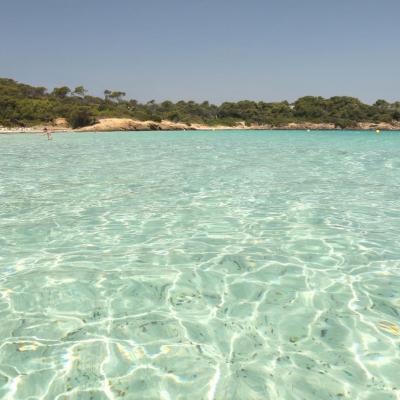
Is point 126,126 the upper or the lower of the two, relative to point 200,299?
upper

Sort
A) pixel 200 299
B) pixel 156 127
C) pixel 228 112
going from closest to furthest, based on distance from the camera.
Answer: pixel 200 299 < pixel 156 127 < pixel 228 112

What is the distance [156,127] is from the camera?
2963 inches

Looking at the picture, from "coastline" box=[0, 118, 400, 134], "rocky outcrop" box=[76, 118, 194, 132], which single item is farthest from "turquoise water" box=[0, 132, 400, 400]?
"rocky outcrop" box=[76, 118, 194, 132]

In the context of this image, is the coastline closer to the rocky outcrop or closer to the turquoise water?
the rocky outcrop

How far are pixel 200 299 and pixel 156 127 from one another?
7300cm

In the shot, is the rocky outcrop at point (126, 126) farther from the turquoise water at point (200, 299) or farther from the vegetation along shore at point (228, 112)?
the turquoise water at point (200, 299)

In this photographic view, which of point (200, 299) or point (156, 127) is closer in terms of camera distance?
point (200, 299)

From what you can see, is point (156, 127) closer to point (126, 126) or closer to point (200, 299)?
point (126, 126)

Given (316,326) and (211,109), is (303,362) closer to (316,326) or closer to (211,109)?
(316,326)

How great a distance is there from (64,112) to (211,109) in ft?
149

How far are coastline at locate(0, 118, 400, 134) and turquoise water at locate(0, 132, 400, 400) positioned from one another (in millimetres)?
54661

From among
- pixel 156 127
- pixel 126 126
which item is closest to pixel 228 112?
pixel 156 127

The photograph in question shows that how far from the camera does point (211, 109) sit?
351ft

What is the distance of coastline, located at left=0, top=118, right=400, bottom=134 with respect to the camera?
65.2 metres
